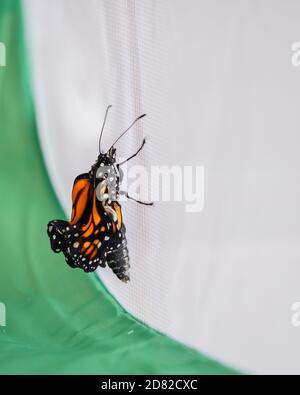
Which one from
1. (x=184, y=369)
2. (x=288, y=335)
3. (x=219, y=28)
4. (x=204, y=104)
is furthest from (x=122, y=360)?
(x=219, y=28)

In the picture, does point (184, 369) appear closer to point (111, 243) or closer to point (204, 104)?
point (111, 243)

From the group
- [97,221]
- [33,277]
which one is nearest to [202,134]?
[97,221]

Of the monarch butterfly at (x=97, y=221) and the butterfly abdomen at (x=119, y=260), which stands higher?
the monarch butterfly at (x=97, y=221)

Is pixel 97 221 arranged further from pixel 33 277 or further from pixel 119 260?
pixel 33 277
